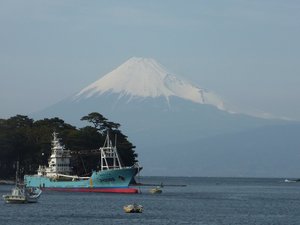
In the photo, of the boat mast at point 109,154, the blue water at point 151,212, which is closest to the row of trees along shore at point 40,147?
the boat mast at point 109,154

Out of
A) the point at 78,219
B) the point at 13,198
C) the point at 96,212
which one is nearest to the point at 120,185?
the point at 13,198

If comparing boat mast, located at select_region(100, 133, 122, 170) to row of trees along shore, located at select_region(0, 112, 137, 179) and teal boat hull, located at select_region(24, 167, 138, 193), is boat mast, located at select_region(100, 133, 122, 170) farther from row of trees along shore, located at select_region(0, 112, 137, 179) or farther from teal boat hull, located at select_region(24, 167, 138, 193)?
row of trees along shore, located at select_region(0, 112, 137, 179)

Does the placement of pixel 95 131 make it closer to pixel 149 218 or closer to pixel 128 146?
pixel 128 146

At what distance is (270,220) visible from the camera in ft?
297

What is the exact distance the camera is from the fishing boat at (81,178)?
144 m

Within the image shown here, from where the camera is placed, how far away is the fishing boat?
143925 mm

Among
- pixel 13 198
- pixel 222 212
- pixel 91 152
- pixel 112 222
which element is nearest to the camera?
pixel 112 222

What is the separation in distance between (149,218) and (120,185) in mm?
56410

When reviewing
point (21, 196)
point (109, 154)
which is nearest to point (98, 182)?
point (109, 154)

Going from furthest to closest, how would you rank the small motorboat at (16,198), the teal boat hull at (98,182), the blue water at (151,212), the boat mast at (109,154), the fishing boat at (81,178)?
1. the boat mast at (109,154)
2. the fishing boat at (81,178)
3. the teal boat hull at (98,182)
4. the small motorboat at (16,198)
5. the blue water at (151,212)

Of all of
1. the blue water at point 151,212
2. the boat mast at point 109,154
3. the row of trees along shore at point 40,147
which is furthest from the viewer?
the row of trees along shore at point 40,147

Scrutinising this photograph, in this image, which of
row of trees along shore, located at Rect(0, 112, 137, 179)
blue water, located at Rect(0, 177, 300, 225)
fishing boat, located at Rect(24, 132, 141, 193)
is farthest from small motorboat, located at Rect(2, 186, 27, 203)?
row of trees along shore, located at Rect(0, 112, 137, 179)

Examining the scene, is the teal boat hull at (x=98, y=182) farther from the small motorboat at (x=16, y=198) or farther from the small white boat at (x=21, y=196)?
the small motorboat at (x=16, y=198)

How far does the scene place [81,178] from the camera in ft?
493
